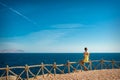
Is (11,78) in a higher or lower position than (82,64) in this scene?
lower

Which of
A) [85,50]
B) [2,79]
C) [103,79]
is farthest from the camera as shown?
[85,50]

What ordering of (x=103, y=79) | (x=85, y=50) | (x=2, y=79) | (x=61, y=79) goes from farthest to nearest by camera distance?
(x=85, y=50) < (x=2, y=79) < (x=61, y=79) < (x=103, y=79)

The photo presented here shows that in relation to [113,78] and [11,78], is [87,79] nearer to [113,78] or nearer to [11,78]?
[113,78]

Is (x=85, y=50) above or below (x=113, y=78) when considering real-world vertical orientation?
above

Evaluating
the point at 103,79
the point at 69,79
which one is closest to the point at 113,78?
the point at 103,79

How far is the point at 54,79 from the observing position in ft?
58.2

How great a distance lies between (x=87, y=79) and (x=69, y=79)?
5.69 feet

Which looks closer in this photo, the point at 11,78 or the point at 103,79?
the point at 103,79

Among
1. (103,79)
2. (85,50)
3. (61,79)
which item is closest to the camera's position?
(103,79)

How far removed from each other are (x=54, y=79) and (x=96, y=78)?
4.18 m

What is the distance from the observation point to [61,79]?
17312mm

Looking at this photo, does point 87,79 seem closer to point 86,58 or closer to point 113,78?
point 113,78

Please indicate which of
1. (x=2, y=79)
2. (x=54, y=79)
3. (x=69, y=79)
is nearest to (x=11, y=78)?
(x=2, y=79)

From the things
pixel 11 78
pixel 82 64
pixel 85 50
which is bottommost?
pixel 11 78
